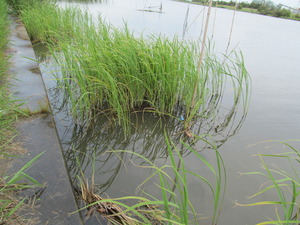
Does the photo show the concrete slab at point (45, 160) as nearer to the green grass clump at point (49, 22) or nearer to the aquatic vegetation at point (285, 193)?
the aquatic vegetation at point (285, 193)

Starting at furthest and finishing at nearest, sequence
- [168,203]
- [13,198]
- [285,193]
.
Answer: [285,193]
[13,198]
[168,203]

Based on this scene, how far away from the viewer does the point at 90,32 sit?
2.57 metres

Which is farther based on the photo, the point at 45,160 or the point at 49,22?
the point at 49,22

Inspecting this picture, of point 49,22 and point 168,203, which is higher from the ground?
point 49,22

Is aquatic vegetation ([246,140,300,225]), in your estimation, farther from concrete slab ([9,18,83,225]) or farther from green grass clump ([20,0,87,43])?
green grass clump ([20,0,87,43])

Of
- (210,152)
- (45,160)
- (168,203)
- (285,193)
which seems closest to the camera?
(168,203)

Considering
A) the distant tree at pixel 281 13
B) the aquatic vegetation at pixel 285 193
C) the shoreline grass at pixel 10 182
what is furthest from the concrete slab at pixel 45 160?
the distant tree at pixel 281 13

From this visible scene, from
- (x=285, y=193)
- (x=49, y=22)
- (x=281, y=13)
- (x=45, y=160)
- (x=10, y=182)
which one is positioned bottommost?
(x=285, y=193)

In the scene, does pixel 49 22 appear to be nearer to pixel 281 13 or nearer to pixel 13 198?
pixel 13 198

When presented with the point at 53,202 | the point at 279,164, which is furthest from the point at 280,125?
the point at 53,202

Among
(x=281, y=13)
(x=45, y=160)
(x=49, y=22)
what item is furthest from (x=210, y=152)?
(x=281, y=13)

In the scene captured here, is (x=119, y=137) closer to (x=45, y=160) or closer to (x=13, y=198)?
(x=45, y=160)

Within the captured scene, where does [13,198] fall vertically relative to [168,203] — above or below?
below

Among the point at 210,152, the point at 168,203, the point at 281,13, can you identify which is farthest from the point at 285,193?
the point at 281,13
